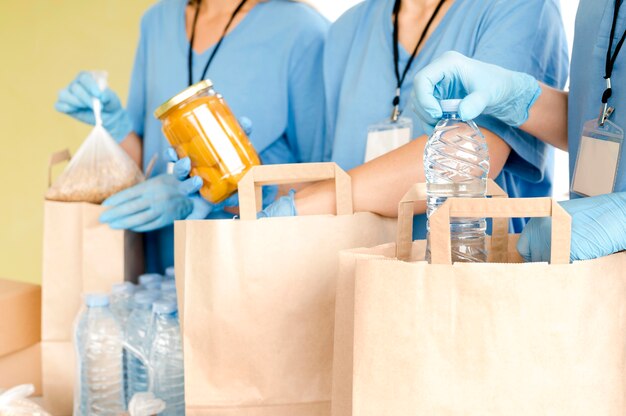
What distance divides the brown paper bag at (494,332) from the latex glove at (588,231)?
56mm


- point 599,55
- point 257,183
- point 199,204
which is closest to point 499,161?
point 599,55

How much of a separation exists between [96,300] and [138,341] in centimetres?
11

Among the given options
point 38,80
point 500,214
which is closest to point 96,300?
point 500,214

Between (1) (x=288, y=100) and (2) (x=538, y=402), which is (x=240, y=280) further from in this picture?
(1) (x=288, y=100)

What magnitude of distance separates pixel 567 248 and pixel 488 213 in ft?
0.28

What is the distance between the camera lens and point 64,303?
146 cm

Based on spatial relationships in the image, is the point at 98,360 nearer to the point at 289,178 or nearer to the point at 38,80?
the point at 289,178

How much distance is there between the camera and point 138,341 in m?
1.33

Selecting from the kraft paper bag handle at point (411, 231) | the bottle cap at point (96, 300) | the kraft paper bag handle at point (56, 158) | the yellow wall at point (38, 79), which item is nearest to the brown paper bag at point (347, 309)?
the kraft paper bag handle at point (411, 231)

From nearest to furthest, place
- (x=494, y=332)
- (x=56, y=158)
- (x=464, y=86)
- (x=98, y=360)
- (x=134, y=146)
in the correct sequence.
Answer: (x=494, y=332)
(x=464, y=86)
(x=98, y=360)
(x=56, y=158)
(x=134, y=146)

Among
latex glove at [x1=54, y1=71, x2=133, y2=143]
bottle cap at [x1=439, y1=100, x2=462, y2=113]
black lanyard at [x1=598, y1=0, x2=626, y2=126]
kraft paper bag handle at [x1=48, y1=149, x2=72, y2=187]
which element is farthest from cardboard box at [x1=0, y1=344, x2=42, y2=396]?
black lanyard at [x1=598, y1=0, x2=626, y2=126]

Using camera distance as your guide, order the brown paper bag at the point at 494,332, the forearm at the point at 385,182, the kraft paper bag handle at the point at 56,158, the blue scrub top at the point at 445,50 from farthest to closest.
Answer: the kraft paper bag handle at the point at 56,158 < the blue scrub top at the point at 445,50 < the forearm at the point at 385,182 < the brown paper bag at the point at 494,332

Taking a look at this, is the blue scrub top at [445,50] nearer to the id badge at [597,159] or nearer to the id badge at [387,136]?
the id badge at [387,136]

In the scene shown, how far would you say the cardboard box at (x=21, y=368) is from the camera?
1478 mm
